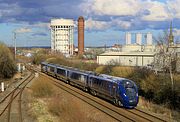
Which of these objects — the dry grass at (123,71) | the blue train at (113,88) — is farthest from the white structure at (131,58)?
the blue train at (113,88)

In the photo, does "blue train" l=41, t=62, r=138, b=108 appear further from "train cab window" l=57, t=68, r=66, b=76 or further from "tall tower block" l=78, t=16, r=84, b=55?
"tall tower block" l=78, t=16, r=84, b=55

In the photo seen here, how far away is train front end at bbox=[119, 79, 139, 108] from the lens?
2659cm

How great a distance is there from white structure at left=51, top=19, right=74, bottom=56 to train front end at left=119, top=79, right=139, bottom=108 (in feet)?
526

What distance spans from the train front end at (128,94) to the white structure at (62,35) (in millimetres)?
160234

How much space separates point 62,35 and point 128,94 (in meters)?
166

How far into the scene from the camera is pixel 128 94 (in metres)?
26.8

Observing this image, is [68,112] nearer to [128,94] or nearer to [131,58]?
[128,94]

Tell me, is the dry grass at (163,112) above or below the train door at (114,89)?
below

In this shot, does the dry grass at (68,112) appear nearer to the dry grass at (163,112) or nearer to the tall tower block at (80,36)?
the dry grass at (163,112)

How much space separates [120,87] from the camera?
88.4 ft

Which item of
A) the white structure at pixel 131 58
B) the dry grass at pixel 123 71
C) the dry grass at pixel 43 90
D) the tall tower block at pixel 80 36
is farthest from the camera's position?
the tall tower block at pixel 80 36

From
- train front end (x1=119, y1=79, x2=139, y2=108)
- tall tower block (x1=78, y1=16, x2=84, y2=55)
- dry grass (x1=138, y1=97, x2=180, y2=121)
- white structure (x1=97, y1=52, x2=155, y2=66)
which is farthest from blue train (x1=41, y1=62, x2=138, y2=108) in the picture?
tall tower block (x1=78, y1=16, x2=84, y2=55)

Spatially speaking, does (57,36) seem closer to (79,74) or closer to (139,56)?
(139,56)

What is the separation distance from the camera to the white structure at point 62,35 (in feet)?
620
